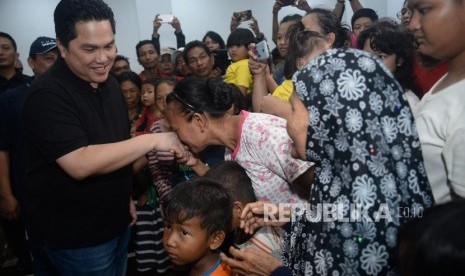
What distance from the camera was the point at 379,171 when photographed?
89cm

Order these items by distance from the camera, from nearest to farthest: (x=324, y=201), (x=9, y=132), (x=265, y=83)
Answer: (x=324, y=201) < (x=9, y=132) < (x=265, y=83)

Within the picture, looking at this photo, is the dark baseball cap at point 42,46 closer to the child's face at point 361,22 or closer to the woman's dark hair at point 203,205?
the woman's dark hair at point 203,205

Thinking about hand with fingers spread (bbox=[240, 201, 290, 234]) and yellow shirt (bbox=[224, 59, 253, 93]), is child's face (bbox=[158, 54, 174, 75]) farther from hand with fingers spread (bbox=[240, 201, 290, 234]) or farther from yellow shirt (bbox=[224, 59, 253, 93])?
hand with fingers spread (bbox=[240, 201, 290, 234])

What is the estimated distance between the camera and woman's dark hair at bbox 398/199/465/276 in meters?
0.67

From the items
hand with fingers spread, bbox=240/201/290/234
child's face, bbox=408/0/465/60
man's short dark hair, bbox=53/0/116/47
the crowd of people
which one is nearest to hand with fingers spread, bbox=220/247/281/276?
the crowd of people

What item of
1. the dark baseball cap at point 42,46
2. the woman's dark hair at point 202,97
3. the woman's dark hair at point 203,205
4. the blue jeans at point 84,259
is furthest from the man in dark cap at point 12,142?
the woman's dark hair at point 203,205

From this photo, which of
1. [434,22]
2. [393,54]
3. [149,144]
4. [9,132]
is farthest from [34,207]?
[393,54]

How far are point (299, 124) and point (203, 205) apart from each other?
563mm

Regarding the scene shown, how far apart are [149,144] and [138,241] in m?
1.43

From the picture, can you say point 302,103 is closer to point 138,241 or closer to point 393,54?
point 393,54

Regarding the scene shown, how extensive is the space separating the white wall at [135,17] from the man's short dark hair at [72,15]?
5.48 m

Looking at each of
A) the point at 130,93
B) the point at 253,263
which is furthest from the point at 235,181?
the point at 130,93

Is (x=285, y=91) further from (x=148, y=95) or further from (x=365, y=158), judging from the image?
(x=365, y=158)

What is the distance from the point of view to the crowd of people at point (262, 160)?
2.95ft
